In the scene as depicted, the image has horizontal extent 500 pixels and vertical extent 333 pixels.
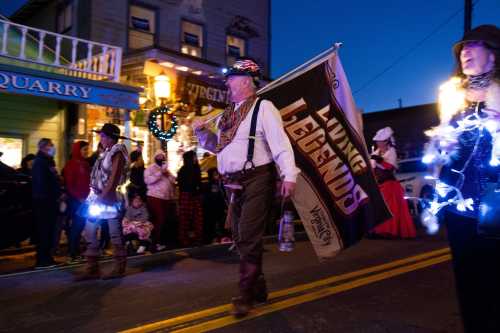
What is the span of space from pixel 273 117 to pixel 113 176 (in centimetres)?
276

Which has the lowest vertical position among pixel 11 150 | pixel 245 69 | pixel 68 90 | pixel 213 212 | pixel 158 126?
pixel 213 212

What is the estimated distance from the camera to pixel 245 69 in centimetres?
439

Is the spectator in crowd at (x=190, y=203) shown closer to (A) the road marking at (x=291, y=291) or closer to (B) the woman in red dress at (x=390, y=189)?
(B) the woman in red dress at (x=390, y=189)

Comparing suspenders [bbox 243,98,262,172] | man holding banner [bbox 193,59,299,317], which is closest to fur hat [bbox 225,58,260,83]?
man holding banner [bbox 193,59,299,317]

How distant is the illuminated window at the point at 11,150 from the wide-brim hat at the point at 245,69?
8556 millimetres

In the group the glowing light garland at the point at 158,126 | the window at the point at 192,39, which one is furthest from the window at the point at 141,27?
the glowing light garland at the point at 158,126

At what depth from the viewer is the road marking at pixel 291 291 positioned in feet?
13.4

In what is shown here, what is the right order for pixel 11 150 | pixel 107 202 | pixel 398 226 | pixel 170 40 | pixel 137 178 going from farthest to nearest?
pixel 170 40, pixel 11 150, pixel 137 178, pixel 398 226, pixel 107 202

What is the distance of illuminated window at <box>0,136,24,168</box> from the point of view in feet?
36.9

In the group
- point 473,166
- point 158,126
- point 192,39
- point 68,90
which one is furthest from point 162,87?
point 473,166

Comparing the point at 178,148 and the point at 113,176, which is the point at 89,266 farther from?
the point at 178,148

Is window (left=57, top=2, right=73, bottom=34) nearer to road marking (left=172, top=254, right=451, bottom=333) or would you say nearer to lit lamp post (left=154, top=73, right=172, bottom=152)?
lit lamp post (left=154, top=73, right=172, bottom=152)

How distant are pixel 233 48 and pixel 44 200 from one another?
11.9 m

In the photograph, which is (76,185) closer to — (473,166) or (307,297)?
(307,297)
